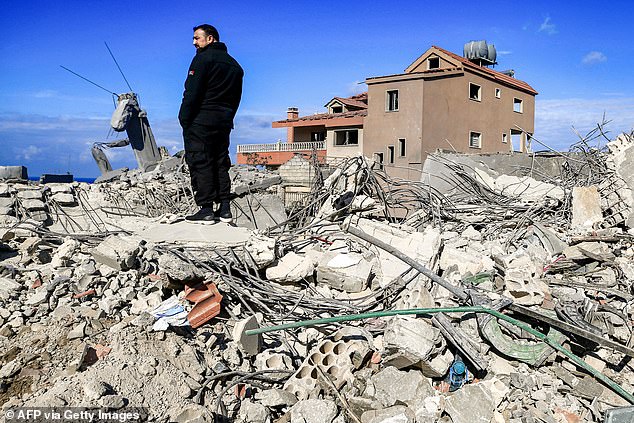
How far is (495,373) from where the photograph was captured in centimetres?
369

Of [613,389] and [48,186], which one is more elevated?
[48,186]

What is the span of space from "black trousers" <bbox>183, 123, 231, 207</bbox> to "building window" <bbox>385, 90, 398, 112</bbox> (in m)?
19.0

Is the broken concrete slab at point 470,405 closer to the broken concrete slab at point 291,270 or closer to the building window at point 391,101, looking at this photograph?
the broken concrete slab at point 291,270

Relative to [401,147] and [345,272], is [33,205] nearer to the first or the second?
[345,272]

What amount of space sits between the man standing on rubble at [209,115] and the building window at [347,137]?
21485 mm

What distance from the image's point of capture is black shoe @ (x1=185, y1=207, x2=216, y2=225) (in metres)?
5.57

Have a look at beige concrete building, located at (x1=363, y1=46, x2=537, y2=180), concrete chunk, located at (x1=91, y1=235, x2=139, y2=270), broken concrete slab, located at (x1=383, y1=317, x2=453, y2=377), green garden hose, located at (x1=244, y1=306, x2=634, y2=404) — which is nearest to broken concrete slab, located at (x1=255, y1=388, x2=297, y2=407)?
green garden hose, located at (x1=244, y1=306, x2=634, y2=404)

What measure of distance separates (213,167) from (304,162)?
6709 millimetres

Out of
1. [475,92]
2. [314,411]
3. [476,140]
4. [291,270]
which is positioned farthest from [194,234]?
[475,92]

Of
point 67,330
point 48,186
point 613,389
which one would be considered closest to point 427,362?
point 613,389

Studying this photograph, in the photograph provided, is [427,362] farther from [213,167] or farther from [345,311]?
[213,167]

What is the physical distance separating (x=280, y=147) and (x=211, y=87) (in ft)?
80.0

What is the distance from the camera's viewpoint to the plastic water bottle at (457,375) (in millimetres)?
3600

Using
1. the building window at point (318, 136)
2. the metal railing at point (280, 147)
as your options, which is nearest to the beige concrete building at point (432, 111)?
the metal railing at point (280, 147)
